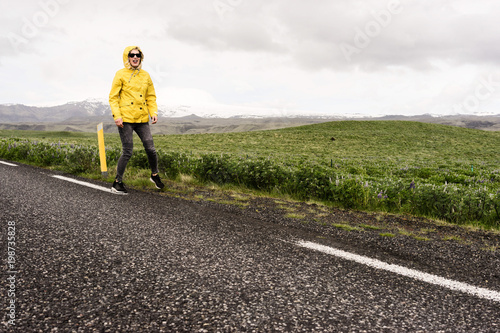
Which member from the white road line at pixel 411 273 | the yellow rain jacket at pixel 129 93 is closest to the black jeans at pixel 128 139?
the yellow rain jacket at pixel 129 93

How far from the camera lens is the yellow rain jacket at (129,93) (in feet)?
21.7

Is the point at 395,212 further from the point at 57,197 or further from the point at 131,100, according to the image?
the point at 57,197

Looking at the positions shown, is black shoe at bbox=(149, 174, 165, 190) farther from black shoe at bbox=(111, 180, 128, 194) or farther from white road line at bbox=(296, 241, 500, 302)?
white road line at bbox=(296, 241, 500, 302)

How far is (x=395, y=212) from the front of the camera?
5.96 meters

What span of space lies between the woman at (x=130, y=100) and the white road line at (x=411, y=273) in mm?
4489

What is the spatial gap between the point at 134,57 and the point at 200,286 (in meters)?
5.28

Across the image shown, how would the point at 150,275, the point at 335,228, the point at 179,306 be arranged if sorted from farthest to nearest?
1. the point at 335,228
2. the point at 150,275
3. the point at 179,306

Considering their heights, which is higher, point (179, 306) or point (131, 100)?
point (131, 100)

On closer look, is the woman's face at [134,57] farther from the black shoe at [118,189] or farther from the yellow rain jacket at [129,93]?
the black shoe at [118,189]

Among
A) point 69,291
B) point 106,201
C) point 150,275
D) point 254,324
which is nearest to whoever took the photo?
point 254,324

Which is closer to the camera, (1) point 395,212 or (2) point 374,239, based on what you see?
(2) point 374,239

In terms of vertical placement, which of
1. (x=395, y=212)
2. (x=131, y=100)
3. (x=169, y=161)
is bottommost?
(x=395, y=212)

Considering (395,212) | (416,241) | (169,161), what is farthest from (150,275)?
(169,161)

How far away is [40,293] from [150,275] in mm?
819
